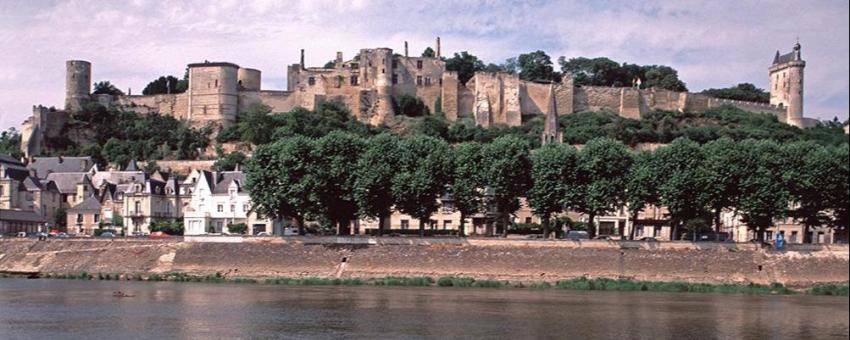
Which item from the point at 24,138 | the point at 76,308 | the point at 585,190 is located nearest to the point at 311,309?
the point at 76,308

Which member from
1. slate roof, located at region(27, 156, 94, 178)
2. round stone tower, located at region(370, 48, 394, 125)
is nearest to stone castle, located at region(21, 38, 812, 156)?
round stone tower, located at region(370, 48, 394, 125)

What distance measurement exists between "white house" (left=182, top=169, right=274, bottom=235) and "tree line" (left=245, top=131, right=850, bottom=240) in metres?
13.5

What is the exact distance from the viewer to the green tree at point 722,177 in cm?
4597

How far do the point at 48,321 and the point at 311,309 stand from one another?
856cm

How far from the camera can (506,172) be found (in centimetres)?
5191

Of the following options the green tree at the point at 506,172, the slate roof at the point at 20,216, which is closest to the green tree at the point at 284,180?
the green tree at the point at 506,172

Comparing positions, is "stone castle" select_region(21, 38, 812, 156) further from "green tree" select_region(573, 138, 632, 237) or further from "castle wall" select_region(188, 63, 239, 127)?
"green tree" select_region(573, 138, 632, 237)

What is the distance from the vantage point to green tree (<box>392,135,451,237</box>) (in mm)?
51463

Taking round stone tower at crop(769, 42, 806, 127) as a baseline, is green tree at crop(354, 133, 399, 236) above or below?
below

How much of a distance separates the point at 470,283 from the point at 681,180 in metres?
11.0

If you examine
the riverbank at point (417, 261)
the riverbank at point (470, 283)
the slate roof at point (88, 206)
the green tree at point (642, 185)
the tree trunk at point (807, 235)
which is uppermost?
the green tree at point (642, 185)

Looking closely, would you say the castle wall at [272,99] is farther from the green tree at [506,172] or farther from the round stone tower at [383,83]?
the green tree at [506,172]

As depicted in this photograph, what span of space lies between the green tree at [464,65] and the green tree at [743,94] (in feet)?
86.8

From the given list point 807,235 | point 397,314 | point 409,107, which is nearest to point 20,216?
point 397,314
